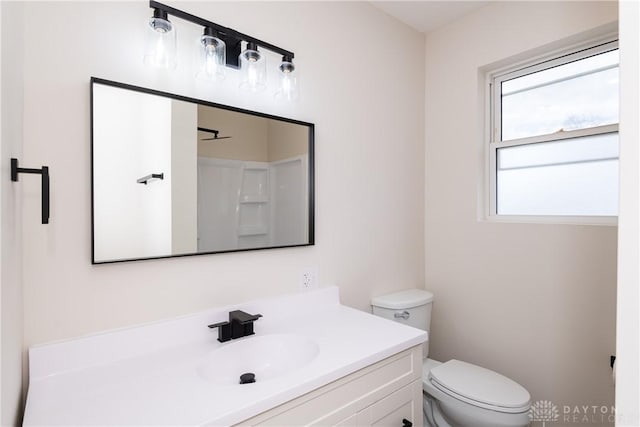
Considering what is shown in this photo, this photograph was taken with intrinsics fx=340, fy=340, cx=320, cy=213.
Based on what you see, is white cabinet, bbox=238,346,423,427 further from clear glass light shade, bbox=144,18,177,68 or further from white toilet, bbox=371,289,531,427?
clear glass light shade, bbox=144,18,177,68

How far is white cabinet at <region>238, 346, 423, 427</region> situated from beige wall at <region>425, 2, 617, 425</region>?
2.91ft

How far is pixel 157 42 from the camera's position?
1222mm

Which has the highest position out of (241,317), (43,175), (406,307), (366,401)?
(43,175)

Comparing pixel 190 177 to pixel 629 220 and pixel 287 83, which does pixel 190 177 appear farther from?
pixel 629 220

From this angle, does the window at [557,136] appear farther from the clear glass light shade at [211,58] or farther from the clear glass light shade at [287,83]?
the clear glass light shade at [211,58]

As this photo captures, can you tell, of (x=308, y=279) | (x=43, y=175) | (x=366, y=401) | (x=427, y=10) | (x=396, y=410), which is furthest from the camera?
(x=427, y=10)

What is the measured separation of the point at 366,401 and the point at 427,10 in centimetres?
217

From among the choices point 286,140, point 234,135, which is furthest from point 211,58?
point 286,140

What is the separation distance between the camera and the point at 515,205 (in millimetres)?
2074

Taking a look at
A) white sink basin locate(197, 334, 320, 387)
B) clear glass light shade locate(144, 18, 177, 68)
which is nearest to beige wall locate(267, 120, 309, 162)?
clear glass light shade locate(144, 18, 177, 68)

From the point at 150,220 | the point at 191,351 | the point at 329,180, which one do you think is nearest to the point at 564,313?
the point at 329,180

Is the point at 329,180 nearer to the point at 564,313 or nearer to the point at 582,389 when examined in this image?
the point at 564,313

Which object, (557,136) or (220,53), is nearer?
(220,53)

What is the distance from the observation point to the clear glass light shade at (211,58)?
1325mm
